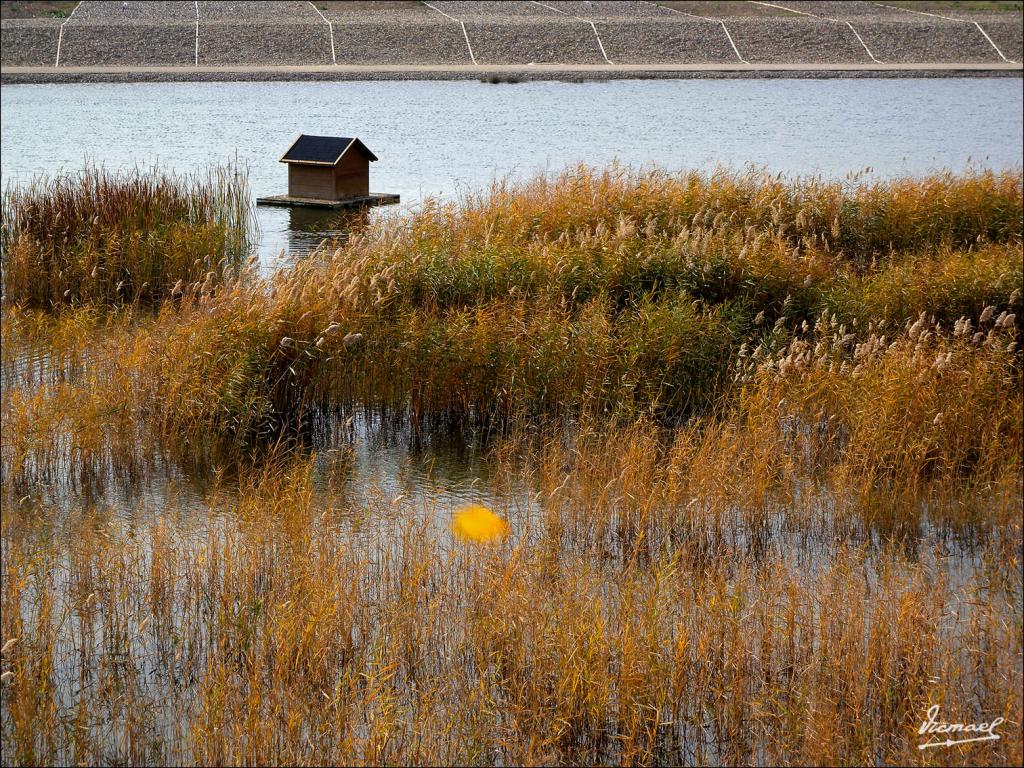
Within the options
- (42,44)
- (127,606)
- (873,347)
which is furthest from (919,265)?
(42,44)

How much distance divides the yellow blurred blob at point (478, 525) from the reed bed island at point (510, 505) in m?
0.08

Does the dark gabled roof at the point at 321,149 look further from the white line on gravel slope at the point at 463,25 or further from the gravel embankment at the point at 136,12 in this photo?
the gravel embankment at the point at 136,12

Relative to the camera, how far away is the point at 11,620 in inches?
175

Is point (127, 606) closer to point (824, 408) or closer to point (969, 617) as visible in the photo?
point (969, 617)

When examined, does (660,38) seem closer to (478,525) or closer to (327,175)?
(327,175)

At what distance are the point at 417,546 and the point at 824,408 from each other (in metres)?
2.80

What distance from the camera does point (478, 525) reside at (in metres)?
5.94

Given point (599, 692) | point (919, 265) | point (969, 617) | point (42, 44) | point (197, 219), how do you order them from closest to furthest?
point (599, 692) → point (969, 617) → point (919, 265) → point (197, 219) → point (42, 44)

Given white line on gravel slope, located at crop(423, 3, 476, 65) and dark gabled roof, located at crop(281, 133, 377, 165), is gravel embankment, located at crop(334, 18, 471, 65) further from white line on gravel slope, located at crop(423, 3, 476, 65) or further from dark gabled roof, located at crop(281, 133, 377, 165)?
dark gabled roof, located at crop(281, 133, 377, 165)

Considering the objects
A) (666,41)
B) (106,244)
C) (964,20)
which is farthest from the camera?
(964,20)

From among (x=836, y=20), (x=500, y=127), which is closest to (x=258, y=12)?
(x=836, y=20)

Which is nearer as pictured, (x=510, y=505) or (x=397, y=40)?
(x=510, y=505)

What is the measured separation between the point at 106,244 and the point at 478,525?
568 cm

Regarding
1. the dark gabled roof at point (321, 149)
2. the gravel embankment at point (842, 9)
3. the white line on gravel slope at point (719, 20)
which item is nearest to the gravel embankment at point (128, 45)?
the white line on gravel slope at point (719, 20)
